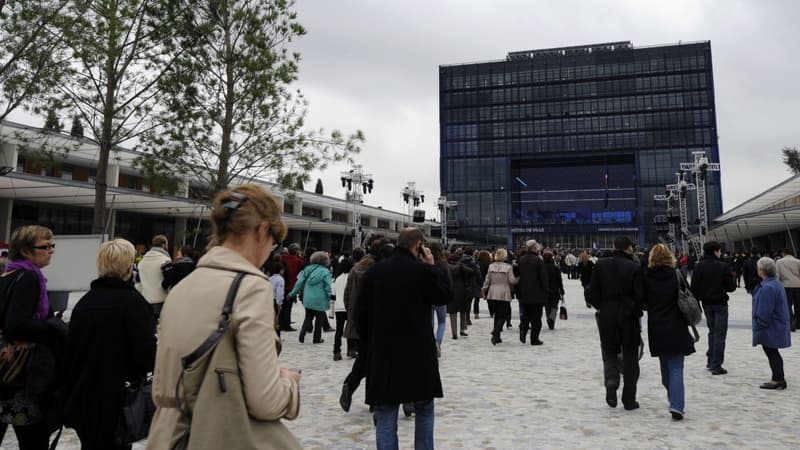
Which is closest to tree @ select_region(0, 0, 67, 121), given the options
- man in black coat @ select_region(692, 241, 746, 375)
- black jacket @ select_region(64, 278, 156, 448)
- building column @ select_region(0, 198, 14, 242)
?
black jacket @ select_region(64, 278, 156, 448)

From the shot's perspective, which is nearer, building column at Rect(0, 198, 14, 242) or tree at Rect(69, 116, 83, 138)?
tree at Rect(69, 116, 83, 138)

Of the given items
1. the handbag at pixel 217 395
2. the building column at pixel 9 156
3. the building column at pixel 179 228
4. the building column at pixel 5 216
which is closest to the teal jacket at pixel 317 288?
the handbag at pixel 217 395

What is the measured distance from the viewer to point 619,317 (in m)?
5.79

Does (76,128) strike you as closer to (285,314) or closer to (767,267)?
(285,314)

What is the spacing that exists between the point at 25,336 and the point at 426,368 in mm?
2527

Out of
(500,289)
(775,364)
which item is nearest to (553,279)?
(500,289)

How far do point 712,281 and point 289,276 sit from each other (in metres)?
8.85

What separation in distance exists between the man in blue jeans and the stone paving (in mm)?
326

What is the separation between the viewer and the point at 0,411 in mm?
3045

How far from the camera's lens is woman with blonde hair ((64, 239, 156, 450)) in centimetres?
257

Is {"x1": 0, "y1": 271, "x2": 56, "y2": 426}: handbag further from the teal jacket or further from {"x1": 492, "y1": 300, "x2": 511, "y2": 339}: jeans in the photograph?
{"x1": 492, "y1": 300, "x2": 511, "y2": 339}: jeans

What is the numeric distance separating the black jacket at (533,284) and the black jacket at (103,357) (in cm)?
800

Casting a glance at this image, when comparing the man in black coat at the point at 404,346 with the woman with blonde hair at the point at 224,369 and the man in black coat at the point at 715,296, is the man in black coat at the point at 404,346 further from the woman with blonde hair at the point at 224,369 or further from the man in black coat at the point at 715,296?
the man in black coat at the point at 715,296

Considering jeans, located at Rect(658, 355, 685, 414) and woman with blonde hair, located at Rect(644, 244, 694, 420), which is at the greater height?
woman with blonde hair, located at Rect(644, 244, 694, 420)
